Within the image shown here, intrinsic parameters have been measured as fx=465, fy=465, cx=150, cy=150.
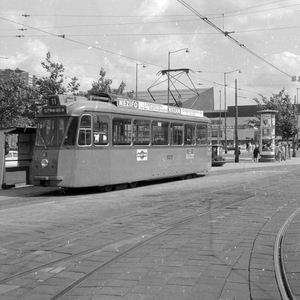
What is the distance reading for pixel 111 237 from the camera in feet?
24.8

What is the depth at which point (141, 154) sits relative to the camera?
53.1 feet

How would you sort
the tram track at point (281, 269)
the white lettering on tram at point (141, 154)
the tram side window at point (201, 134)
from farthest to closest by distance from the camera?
the tram side window at point (201, 134) → the white lettering on tram at point (141, 154) → the tram track at point (281, 269)

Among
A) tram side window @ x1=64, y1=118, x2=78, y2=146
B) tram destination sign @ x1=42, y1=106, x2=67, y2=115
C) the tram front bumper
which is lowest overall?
the tram front bumper

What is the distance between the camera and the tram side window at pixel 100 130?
557 inches

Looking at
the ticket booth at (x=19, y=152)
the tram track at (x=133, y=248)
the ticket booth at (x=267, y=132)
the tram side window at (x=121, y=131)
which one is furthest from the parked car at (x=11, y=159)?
the ticket booth at (x=267, y=132)

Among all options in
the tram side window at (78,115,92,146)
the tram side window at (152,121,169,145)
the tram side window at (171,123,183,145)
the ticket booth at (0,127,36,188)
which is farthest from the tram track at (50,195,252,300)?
the ticket booth at (0,127,36,188)

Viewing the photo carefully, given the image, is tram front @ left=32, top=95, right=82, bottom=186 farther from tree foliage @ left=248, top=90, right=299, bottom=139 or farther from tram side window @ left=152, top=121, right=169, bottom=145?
tree foliage @ left=248, top=90, right=299, bottom=139

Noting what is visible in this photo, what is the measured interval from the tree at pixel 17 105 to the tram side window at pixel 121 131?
1700 centimetres

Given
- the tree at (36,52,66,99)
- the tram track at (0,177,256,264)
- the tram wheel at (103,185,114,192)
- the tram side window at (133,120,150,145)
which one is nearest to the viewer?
the tram track at (0,177,256,264)

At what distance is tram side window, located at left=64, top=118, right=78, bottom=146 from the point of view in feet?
45.0

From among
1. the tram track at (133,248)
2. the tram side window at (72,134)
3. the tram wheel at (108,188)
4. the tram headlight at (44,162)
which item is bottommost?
the tram track at (133,248)

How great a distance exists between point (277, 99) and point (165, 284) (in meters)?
43.2

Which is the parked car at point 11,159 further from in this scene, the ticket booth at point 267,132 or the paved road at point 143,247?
the ticket booth at point 267,132

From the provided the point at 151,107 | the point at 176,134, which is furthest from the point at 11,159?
the point at 176,134
